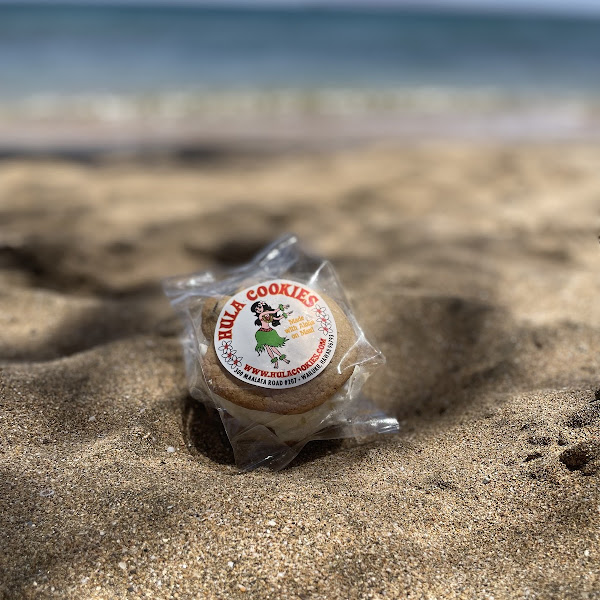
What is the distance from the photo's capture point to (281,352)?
1.58m

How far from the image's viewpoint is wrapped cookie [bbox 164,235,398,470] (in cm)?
154

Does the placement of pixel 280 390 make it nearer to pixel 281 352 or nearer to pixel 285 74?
pixel 281 352

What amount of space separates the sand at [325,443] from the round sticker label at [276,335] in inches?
9.2

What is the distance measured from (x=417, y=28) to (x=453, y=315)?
16945 millimetres

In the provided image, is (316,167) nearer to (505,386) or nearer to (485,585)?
(505,386)

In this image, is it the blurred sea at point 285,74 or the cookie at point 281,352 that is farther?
the blurred sea at point 285,74

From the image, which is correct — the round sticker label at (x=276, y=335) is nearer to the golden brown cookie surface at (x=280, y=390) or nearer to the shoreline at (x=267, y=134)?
the golden brown cookie surface at (x=280, y=390)

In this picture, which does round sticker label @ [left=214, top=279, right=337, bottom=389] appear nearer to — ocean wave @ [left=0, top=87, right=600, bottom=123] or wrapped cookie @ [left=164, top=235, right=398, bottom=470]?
wrapped cookie @ [left=164, top=235, right=398, bottom=470]

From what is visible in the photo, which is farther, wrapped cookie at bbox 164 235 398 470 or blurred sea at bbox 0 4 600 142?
blurred sea at bbox 0 4 600 142

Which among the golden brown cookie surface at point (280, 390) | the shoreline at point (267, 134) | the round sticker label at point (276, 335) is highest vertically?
the round sticker label at point (276, 335)

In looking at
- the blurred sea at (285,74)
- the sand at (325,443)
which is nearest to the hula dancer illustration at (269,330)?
the sand at (325,443)

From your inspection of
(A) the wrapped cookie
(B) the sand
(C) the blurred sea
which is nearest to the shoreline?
(C) the blurred sea

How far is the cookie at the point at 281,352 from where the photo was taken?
153cm

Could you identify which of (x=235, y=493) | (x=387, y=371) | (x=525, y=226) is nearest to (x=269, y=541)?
(x=235, y=493)
